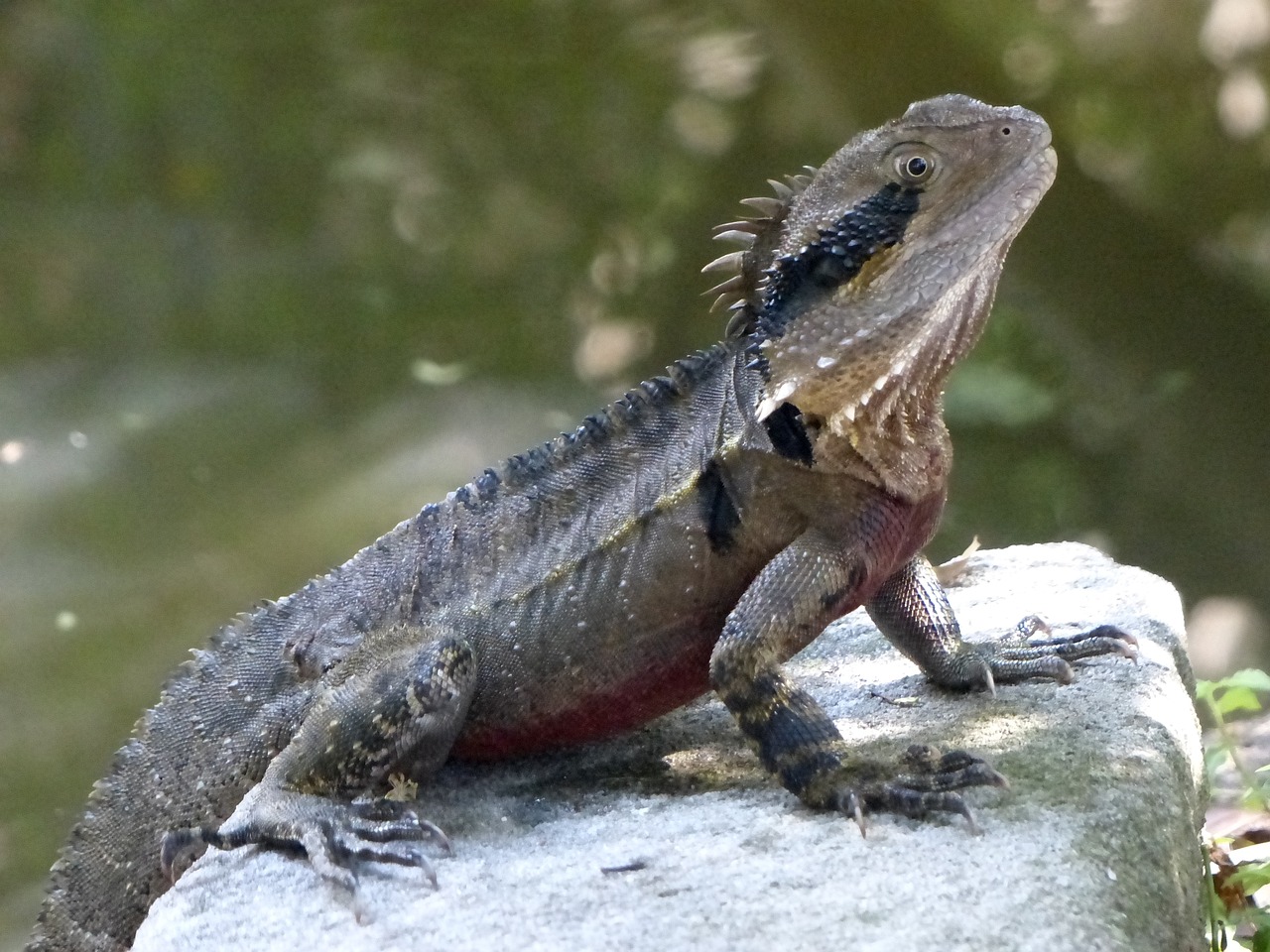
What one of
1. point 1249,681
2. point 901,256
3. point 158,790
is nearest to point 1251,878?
point 1249,681

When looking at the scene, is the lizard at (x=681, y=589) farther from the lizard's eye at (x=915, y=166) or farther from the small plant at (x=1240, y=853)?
the small plant at (x=1240, y=853)

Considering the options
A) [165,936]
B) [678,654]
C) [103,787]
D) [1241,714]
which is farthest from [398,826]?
[1241,714]

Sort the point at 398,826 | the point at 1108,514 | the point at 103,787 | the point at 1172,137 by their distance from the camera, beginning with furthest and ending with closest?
the point at 1108,514 → the point at 1172,137 → the point at 103,787 → the point at 398,826

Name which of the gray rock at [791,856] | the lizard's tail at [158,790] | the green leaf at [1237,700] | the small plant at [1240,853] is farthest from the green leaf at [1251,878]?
the lizard's tail at [158,790]

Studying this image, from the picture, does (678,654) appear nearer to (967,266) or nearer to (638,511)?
(638,511)

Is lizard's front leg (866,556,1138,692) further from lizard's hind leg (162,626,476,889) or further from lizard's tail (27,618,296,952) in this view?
lizard's tail (27,618,296,952)

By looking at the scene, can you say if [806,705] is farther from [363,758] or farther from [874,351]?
[363,758]
